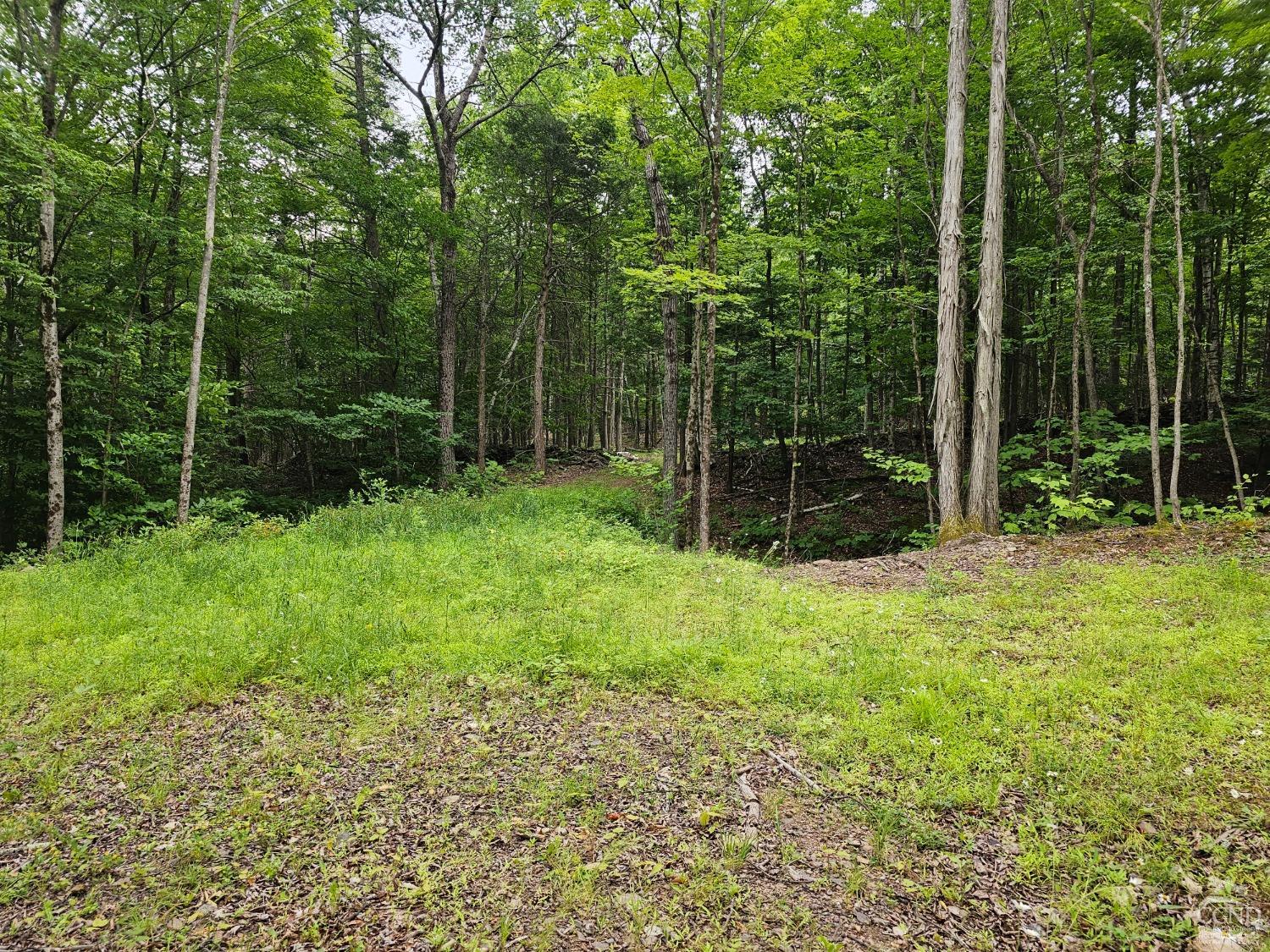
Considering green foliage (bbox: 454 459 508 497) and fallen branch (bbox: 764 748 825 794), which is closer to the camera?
fallen branch (bbox: 764 748 825 794)

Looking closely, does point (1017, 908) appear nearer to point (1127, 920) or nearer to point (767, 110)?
point (1127, 920)

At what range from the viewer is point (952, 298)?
30.1 feet

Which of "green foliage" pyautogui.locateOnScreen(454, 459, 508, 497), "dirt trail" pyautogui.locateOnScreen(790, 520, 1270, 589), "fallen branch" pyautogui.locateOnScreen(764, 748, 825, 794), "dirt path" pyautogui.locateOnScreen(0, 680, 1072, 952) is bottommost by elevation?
"dirt path" pyautogui.locateOnScreen(0, 680, 1072, 952)

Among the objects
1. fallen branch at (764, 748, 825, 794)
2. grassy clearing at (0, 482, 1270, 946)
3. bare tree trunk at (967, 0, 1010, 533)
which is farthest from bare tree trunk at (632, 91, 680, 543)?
fallen branch at (764, 748, 825, 794)

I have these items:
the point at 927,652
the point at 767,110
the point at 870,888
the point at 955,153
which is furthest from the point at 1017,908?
the point at 767,110

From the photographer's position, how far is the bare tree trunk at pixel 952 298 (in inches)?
354

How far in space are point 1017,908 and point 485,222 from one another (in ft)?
72.6

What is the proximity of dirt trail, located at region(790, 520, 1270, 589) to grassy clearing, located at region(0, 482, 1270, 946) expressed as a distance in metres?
0.60

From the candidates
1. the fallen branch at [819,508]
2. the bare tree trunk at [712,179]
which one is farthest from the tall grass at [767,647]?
the fallen branch at [819,508]

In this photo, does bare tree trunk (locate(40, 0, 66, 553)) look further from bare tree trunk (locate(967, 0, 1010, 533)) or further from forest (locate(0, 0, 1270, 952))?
bare tree trunk (locate(967, 0, 1010, 533))

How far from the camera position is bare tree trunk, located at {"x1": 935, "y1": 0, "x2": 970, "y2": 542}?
899cm

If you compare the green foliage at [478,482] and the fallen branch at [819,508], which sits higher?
the green foliage at [478,482]

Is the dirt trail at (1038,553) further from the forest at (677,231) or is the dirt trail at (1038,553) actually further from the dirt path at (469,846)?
the dirt path at (469,846)

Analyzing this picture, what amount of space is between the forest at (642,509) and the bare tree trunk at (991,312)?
7cm
